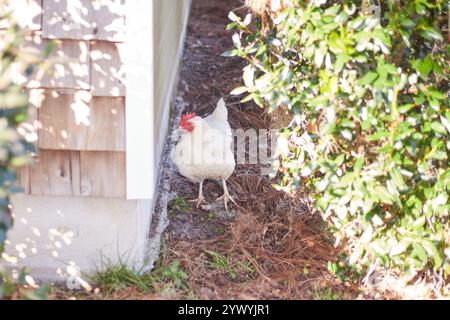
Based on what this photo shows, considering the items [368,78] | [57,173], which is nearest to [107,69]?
[57,173]

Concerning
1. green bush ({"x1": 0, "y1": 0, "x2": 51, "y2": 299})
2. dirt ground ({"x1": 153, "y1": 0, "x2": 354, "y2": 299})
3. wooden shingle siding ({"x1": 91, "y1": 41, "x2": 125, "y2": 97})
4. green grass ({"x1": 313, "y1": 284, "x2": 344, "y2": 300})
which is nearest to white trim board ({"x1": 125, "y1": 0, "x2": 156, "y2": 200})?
wooden shingle siding ({"x1": 91, "y1": 41, "x2": 125, "y2": 97})

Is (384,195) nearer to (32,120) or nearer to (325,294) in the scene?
(325,294)

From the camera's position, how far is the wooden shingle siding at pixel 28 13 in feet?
9.86

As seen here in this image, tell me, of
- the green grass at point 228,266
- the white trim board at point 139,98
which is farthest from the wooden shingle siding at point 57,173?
the green grass at point 228,266

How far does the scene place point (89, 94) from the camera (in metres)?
3.11

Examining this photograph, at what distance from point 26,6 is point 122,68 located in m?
0.48

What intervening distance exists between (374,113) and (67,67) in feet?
4.36

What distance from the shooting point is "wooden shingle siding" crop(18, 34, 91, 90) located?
3.05 metres

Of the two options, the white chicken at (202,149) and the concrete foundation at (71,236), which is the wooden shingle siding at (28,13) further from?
the white chicken at (202,149)

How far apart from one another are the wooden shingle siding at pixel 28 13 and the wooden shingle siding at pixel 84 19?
0.03 meters

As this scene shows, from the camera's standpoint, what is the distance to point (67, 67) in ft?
10.1

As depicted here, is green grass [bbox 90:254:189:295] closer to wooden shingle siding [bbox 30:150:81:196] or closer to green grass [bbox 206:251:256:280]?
green grass [bbox 206:251:256:280]

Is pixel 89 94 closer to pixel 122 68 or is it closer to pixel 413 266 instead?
pixel 122 68
